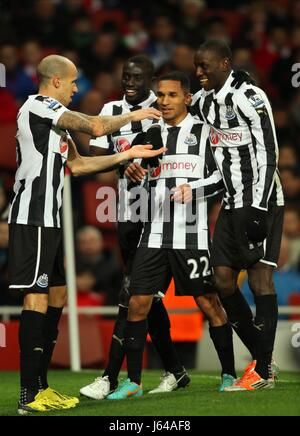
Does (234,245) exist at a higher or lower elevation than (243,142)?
lower

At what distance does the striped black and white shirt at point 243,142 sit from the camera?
6.07m

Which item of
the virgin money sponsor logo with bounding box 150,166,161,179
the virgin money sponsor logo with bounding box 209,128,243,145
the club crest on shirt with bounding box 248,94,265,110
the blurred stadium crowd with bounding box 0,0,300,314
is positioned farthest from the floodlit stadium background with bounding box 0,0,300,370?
the club crest on shirt with bounding box 248,94,265,110

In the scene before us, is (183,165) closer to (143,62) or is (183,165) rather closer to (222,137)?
(222,137)

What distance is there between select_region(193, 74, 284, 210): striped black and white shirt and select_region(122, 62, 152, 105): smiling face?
14.0 inches

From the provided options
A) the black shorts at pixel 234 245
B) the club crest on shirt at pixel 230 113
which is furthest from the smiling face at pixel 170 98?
the black shorts at pixel 234 245

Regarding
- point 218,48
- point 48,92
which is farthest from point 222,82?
point 48,92

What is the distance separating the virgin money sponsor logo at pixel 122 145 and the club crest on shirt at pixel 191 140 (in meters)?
0.39

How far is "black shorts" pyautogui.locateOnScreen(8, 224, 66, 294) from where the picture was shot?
5.64 m

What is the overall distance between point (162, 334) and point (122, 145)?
1167 millimetres

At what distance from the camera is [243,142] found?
20.4ft

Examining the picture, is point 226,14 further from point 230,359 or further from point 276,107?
point 230,359

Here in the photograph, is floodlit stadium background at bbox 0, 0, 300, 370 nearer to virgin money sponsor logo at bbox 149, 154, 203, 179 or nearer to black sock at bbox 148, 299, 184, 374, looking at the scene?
black sock at bbox 148, 299, 184, 374

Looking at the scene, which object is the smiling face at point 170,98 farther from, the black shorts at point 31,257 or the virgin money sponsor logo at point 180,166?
the black shorts at point 31,257

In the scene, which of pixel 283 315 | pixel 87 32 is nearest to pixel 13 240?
pixel 283 315
